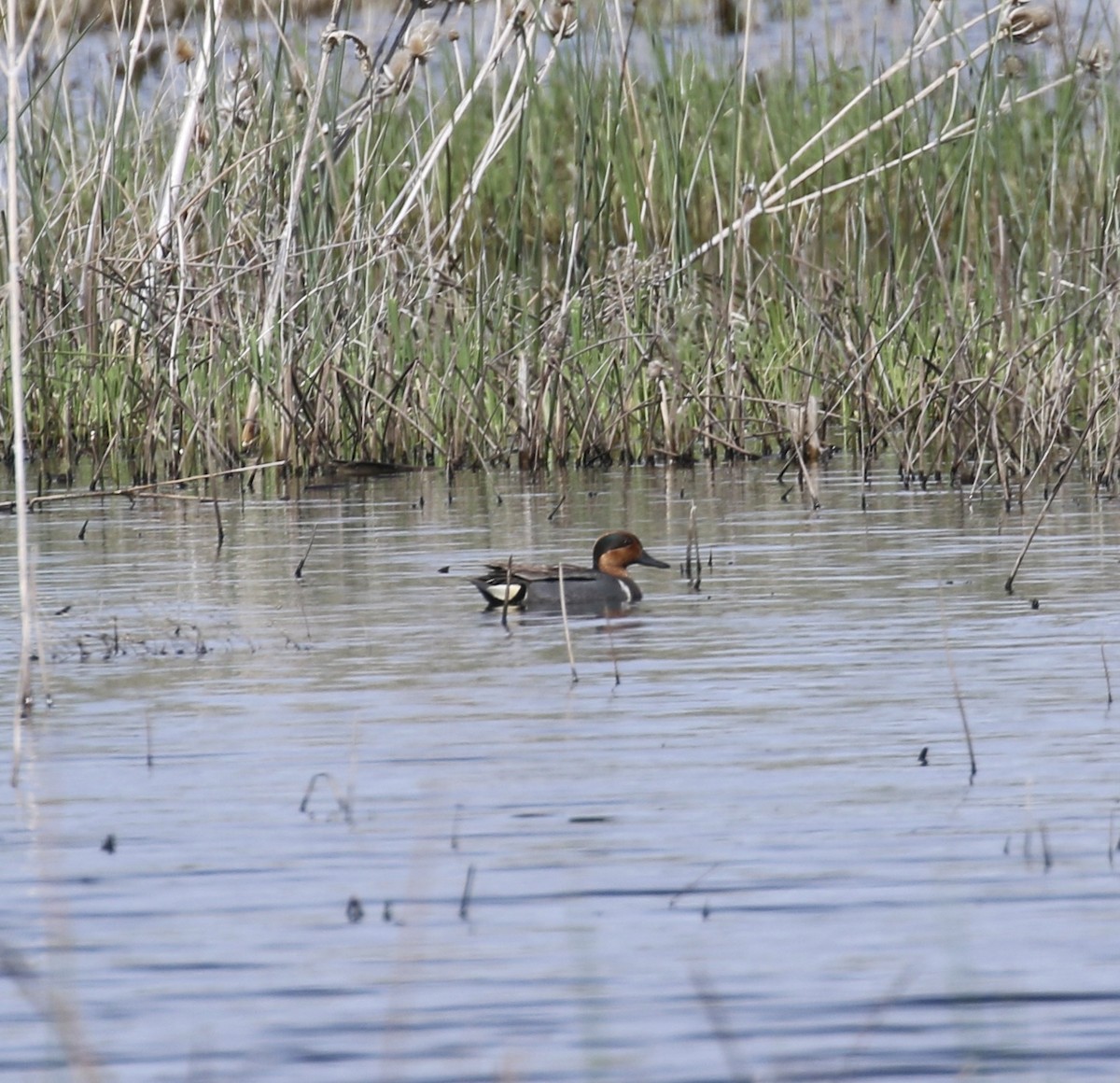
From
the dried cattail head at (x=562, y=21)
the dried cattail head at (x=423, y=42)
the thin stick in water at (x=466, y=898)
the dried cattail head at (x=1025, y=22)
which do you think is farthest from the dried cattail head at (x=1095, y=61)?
the thin stick in water at (x=466, y=898)

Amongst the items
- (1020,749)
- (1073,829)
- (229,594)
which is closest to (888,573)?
(229,594)

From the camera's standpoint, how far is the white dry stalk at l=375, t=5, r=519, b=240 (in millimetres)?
10651

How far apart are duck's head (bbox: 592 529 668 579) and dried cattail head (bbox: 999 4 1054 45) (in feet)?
9.69

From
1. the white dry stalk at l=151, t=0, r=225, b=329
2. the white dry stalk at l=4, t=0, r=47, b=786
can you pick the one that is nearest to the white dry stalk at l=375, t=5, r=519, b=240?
the white dry stalk at l=151, t=0, r=225, b=329

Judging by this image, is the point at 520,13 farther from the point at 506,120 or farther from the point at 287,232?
the point at 287,232

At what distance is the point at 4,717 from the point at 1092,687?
2448 mm

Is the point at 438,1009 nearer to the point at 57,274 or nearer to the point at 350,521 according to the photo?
the point at 350,521

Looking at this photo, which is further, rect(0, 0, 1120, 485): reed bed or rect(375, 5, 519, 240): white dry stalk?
rect(0, 0, 1120, 485): reed bed

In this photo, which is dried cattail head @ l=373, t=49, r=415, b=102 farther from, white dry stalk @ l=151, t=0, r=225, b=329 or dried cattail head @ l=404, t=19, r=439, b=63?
white dry stalk @ l=151, t=0, r=225, b=329

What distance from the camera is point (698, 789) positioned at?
17.6ft

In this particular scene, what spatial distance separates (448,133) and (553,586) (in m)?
3.48

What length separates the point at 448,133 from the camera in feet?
37.0

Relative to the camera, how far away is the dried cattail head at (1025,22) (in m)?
10.6

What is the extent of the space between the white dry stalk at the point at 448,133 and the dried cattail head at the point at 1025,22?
1.84 metres
